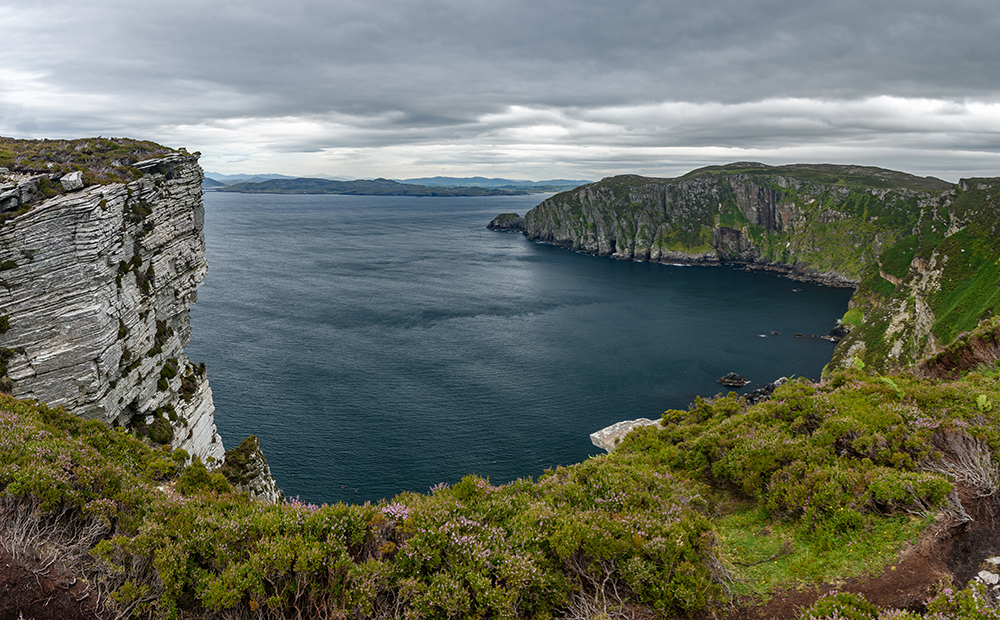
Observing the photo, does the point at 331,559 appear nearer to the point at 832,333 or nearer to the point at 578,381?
the point at 578,381

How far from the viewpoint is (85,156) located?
1549 inches

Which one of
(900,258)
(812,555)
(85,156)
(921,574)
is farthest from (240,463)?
(900,258)

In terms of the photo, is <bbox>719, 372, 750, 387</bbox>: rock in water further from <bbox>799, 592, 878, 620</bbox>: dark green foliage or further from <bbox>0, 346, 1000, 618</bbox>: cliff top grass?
<bbox>799, 592, 878, 620</bbox>: dark green foliage

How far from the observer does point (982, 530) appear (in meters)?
12.9

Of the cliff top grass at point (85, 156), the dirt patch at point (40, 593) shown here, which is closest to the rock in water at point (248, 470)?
the cliff top grass at point (85, 156)

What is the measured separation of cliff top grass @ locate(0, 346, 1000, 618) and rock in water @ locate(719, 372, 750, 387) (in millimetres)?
69741

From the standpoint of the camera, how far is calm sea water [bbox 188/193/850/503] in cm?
6219

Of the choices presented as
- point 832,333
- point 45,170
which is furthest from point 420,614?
point 832,333

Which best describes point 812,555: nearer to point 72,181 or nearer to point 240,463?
point 240,463

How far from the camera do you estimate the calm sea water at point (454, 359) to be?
2448 inches

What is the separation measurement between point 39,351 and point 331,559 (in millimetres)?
26404

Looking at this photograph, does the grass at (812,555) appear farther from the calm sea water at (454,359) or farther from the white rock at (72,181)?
the calm sea water at (454,359)

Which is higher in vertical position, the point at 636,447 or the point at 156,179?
the point at 156,179

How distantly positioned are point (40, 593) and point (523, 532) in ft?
36.4
